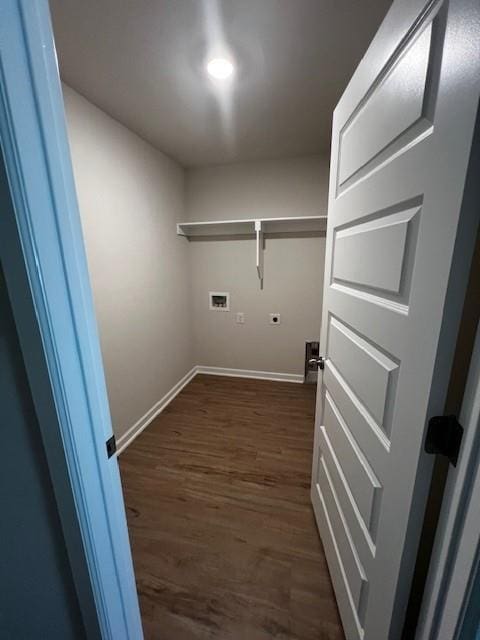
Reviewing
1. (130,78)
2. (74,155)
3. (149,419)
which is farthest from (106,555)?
(130,78)

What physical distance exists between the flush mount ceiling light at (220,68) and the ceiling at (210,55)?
1.6 inches

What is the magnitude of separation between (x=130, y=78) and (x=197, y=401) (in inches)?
101

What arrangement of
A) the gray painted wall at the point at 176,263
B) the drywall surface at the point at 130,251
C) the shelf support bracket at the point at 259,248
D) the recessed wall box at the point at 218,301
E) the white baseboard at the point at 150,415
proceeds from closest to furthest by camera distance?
the drywall surface at the point at 130,251 < the gray painted wall at the point at 176,263 < the white baseboard at the point at 150,415 < the shelf support bracket at the point at 259,248 < the recessed wall box at the point at 218,301

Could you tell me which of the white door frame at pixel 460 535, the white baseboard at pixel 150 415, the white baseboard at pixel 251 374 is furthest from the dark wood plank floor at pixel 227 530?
the white door frame at pixel 460 535

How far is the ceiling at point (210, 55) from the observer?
1020 millimetres

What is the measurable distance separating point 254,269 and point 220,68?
1715 mm

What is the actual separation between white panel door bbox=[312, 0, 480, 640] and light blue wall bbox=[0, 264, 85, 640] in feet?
2.87

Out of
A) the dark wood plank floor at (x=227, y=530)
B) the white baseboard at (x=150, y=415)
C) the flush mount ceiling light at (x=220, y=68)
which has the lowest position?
the dark wood plank floor at (x=227, y=530)

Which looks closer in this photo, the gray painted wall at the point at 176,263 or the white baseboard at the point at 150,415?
the gray painted wall at the point at 176,263

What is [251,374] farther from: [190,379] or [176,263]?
Answer: [176,263]

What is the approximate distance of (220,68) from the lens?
Answer: 131cm

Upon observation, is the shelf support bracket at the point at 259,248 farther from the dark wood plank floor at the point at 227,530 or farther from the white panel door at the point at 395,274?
the dark wood plank floor at the point at 227,530

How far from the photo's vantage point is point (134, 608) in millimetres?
787

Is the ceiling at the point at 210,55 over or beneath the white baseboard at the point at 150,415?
over
